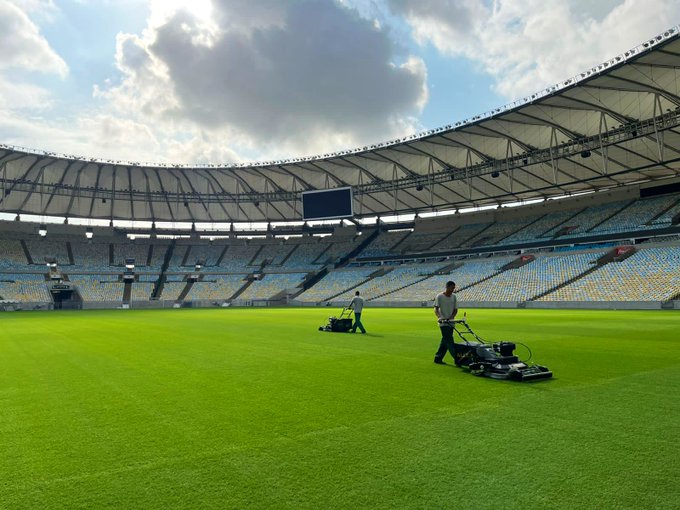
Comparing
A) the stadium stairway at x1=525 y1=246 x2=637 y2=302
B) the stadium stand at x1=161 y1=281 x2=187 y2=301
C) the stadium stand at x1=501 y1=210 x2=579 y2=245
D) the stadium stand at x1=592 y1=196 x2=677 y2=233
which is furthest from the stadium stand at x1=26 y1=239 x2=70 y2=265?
the stadium stand at x1=592 y1=196 x2=677 y2=233

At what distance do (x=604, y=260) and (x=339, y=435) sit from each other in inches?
1648

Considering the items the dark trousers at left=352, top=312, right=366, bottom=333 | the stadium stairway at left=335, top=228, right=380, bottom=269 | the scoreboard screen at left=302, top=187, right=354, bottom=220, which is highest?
the scoreboard screen at left=302, top=187, right=354, bottom=220

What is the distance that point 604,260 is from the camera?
39.9 m

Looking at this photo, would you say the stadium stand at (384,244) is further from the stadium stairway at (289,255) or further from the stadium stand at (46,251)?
the stadium stand at (46,251)

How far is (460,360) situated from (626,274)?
3303cm

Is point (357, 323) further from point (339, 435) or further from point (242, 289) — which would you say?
point (242, 289)

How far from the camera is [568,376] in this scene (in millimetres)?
8336

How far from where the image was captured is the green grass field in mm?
3670

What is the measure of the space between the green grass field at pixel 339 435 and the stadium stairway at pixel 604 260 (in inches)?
1181

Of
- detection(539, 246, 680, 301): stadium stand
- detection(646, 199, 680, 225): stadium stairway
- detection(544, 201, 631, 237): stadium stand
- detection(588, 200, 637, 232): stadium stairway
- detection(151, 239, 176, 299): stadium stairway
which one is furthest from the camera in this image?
detection(151, 239, 176, 299): stadium stairway

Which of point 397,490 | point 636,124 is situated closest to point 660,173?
point 636,124

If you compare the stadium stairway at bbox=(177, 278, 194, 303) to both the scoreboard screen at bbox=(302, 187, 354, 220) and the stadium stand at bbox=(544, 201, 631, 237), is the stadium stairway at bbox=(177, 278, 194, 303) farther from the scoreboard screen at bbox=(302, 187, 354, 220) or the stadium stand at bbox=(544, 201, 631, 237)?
the stadium stand at bbox=(544, 201, 631, 237)

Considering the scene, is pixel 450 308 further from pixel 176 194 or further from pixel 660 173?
pixel 176 194

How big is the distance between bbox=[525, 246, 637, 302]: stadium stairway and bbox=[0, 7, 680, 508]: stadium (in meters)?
0.30
